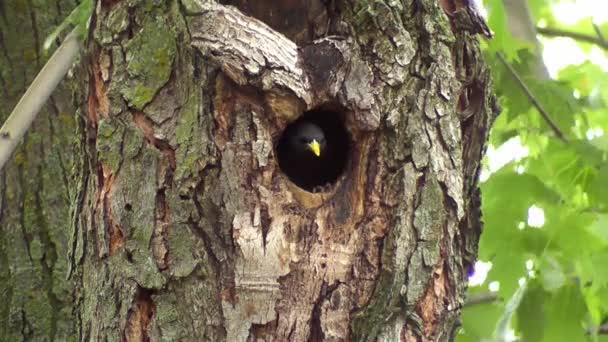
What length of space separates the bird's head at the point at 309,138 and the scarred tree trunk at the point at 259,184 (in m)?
0.63

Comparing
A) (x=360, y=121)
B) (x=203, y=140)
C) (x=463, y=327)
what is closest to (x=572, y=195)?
(x=463, y=327)

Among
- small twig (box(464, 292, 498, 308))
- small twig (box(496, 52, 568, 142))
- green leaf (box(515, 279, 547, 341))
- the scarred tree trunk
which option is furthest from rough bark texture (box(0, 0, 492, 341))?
small twig (box(464, 292, 498, 308))

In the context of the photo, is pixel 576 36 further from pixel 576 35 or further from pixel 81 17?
pixel 81 17

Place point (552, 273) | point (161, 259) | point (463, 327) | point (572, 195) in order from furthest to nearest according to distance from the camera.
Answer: point (463, 327) → point (572, 195) → point (552, 273) → point (161, 259)

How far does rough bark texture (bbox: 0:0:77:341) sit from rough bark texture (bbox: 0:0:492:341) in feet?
2.66

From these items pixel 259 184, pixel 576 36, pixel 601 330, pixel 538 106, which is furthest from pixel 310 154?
pixel 576 36

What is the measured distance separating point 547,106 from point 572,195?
35 cm

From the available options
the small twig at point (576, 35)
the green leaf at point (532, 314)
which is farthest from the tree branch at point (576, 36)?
the green leaf at point (532, 314)

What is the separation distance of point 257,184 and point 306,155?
987mm

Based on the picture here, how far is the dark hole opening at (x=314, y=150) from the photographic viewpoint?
2.44 meters

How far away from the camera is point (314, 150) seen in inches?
118

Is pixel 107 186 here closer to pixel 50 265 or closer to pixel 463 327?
pixel 50 265

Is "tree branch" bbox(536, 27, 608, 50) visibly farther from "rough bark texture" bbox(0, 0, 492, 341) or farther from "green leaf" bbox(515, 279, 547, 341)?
"rough bark texture" bbox(0, 0, 492, 341)

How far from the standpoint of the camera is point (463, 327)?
10.7 ft
